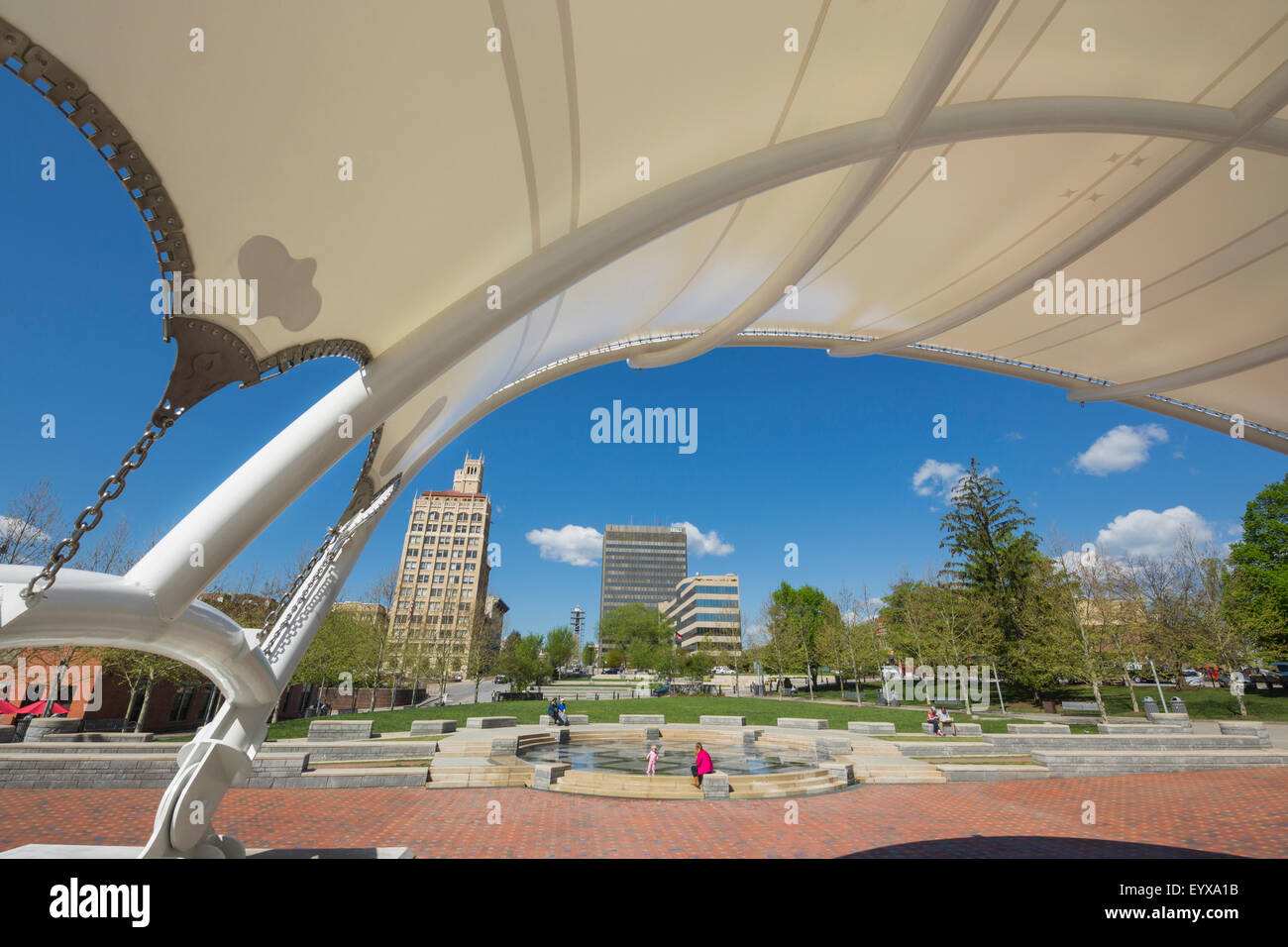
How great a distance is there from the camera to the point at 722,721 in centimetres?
2484

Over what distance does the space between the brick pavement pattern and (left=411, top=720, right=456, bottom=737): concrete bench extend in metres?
7.82

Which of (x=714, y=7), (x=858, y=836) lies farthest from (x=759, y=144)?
(x=858, y=836)

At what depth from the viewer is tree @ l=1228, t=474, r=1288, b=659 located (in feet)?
117

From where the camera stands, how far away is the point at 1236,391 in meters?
11.9

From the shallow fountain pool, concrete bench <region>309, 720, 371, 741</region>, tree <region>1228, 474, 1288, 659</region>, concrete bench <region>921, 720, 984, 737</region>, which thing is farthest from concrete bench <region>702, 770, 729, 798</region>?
tree <region>1228, 474, 1288, 659</region>

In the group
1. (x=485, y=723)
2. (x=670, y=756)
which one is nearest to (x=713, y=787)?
(x=670, y=756)

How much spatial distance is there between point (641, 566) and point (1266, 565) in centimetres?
15146

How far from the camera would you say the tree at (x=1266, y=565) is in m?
35.6

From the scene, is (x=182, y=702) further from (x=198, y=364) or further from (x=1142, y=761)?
(x=1142, y=761)

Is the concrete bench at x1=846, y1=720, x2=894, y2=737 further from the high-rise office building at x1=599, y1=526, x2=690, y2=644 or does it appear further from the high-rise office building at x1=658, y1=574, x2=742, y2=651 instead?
the high-rise office building at x1=599, y1=526, x2=690, y2=644

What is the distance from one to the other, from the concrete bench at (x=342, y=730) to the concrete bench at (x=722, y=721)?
13254 millimetres

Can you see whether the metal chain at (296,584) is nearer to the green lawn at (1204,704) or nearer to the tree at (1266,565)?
the green lawn at (1204,704)
